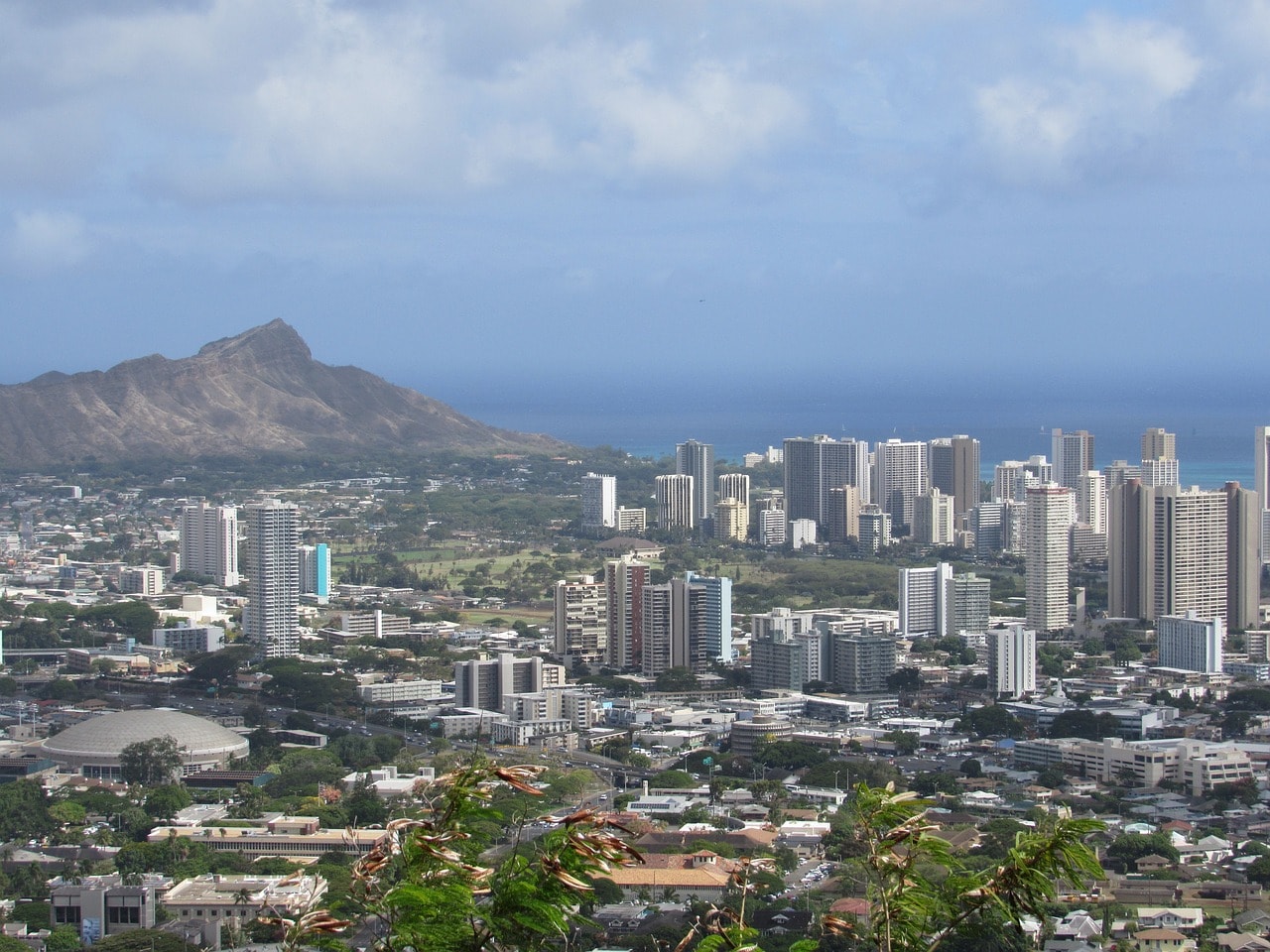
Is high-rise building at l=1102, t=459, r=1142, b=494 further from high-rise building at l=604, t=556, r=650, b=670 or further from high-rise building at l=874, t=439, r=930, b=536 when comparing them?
high-rise building at l=604, t=556, r=650, b=670

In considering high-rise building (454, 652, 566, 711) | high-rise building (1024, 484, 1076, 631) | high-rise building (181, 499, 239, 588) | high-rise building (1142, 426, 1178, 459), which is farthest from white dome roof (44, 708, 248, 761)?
high-rise building (1142, 426, 1178, 459)

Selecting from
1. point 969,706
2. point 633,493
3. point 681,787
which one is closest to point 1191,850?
point 681,787

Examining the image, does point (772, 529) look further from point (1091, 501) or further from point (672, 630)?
point (672, 630)

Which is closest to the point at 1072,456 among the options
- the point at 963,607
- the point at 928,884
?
the point at 963,607

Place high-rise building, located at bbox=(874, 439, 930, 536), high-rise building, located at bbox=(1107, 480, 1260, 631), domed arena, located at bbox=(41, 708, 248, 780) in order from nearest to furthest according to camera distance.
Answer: domed arena, located at bbox=(41, 708, 248, 780) < high-rise building, located at bbox=(1107, 480, 1260, 631) < high-rise building, located at bbox=(874, 439, 930, 536)

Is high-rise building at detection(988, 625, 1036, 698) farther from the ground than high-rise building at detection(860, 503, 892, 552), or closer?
closer

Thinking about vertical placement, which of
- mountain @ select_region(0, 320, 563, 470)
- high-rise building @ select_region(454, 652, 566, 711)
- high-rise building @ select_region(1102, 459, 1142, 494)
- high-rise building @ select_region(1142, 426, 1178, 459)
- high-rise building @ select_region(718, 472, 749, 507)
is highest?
mountain @ select_region(0, 320, 563, 470)

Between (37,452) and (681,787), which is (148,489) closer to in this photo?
(37,452)
